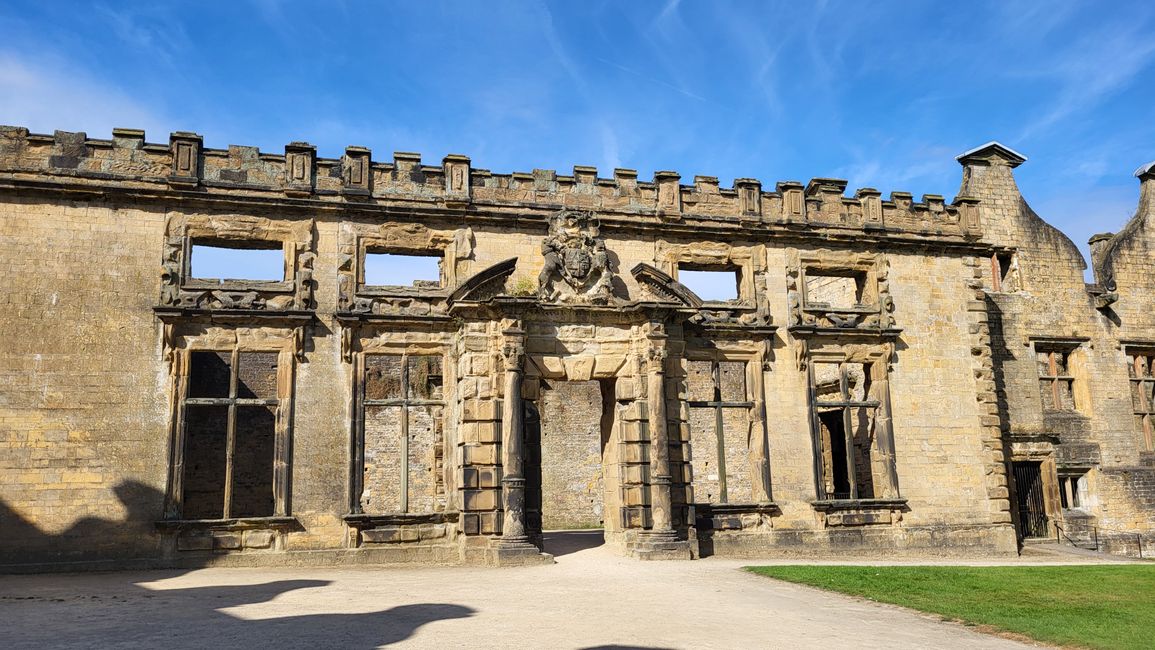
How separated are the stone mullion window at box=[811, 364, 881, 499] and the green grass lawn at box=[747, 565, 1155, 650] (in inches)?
139

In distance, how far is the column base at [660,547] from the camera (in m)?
13.5

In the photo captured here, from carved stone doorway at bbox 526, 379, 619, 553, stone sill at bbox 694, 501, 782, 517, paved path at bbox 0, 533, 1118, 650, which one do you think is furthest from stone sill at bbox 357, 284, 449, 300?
carved stone doorway at bbox 526, 379, 619, 553

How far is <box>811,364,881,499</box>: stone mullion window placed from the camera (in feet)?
52.5

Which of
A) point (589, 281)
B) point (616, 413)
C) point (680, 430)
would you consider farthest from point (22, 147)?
point (680, 430)

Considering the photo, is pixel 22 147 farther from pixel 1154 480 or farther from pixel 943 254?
pixel 1154 480

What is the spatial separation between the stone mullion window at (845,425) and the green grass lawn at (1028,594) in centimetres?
353

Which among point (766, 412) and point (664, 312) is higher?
point (664, 312)

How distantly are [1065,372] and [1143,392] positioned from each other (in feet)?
6.55

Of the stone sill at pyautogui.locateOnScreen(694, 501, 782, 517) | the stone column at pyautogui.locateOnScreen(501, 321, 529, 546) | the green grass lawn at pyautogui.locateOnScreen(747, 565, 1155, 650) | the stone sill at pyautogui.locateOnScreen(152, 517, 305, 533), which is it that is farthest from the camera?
the stone sill at pyautogui.locateOnScreen(694, 501, 782, 517)

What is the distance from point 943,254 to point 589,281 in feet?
25.3

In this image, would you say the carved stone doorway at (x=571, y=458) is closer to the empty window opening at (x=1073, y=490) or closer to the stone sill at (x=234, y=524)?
the stone sill at (x=234, y=524)

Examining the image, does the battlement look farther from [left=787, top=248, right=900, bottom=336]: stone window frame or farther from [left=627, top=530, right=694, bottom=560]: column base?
[left=627, top=530, right=694, bottom=560]: column base

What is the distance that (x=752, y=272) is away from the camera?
16.3 meters

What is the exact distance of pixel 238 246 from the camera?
1444 centimetres
